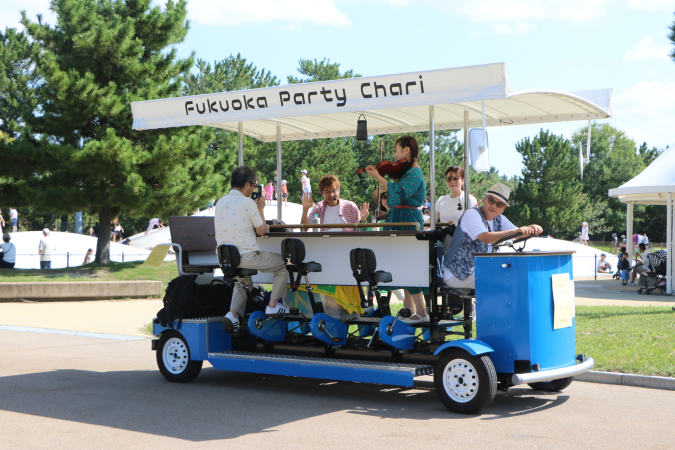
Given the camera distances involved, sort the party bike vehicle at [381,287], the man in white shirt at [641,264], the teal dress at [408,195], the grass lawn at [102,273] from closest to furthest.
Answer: the party bike vehicle at [381,287] → the teal dress at [408,195] → the man in white shirt at [641,264] → the grass lawn at [102,273]

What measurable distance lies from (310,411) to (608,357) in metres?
3.95

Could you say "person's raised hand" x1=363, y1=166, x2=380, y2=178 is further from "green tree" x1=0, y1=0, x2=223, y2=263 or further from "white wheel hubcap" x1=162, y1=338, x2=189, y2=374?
"green tree" x1=0, y1=0, x2=223, y2=263

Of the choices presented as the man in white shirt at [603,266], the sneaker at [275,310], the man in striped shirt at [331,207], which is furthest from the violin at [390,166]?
the man in white shirt at [603,266]

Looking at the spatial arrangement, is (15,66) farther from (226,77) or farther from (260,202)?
(260,202)

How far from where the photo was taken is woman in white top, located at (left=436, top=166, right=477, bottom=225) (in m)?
8.09

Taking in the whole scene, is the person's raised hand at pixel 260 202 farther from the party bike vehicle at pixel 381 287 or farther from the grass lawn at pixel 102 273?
the grass lawn at pixel 102 273

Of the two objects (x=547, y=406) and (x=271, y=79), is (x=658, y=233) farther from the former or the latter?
(x=547, y=406)

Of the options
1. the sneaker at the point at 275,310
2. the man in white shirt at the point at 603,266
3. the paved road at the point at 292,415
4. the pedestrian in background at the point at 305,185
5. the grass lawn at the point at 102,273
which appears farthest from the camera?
the man in white shirt at the point at 603,266

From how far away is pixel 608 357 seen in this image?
8344 mm

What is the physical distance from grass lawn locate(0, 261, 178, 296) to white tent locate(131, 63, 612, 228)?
46.8 feet

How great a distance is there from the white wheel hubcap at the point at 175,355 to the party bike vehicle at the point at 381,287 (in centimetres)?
1

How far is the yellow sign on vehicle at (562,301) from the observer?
618 cm

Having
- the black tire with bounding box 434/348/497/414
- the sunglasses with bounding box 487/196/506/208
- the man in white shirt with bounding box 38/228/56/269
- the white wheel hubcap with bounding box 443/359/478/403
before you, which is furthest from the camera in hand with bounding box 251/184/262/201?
the man in white shirt with bounding box 38/228/56/269

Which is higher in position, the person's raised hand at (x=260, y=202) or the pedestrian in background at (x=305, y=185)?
the pedestrian in background at (x=305, y=185)
